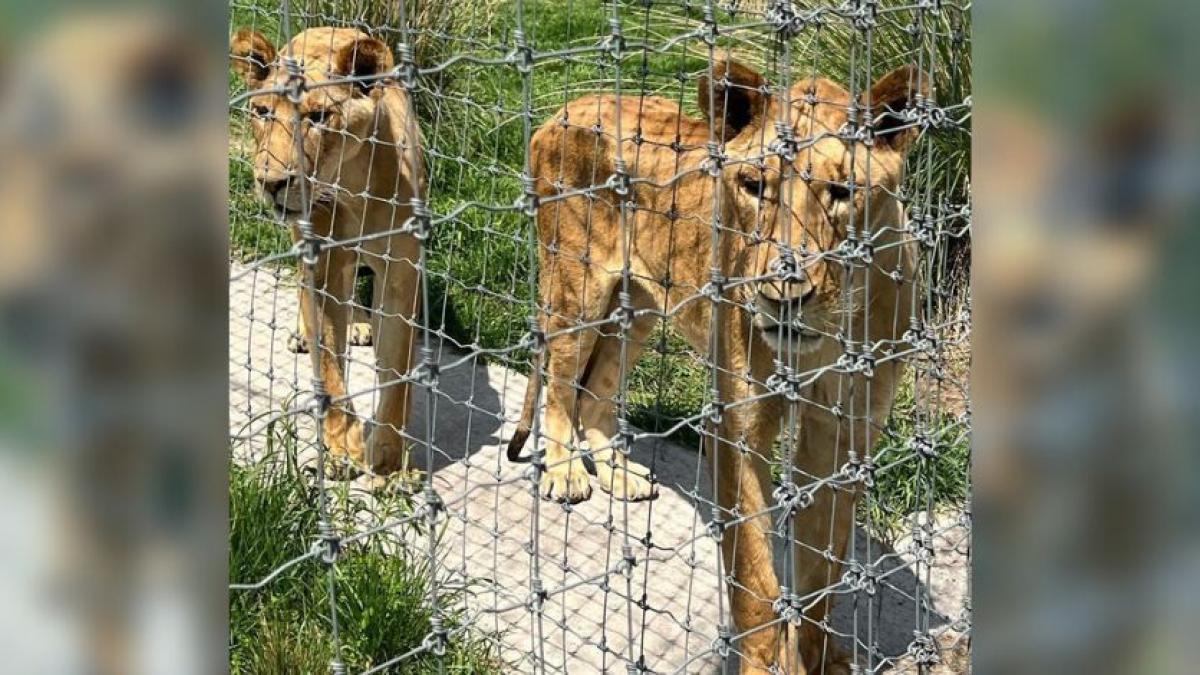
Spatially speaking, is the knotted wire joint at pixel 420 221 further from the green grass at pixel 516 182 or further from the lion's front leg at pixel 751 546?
the green grass at pixel 516 182

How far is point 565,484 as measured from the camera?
5449mm

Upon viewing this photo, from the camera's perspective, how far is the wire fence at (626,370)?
3357mm

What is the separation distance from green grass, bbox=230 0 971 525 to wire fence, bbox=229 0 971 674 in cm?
3

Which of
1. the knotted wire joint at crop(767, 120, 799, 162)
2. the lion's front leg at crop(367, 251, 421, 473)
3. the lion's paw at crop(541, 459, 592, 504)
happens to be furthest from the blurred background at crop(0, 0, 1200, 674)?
the lion's paw at crop(541, 459, 592, 504)

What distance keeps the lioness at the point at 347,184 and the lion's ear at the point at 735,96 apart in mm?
1210

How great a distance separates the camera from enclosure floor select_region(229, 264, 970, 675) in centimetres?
411

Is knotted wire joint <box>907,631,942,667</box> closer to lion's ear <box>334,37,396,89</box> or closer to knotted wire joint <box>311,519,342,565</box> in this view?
knotted wire joint <box>311,519,342,565</box>
